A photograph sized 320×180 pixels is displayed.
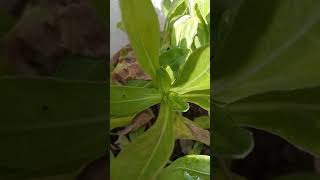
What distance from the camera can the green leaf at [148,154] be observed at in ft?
1.04

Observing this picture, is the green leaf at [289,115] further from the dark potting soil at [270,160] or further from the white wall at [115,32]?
the white wall at [115,32]

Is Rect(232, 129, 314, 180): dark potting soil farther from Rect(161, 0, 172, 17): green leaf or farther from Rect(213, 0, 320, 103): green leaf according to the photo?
Rect(161, 0, 172, 17): green leaf

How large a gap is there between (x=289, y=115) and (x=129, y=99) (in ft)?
0.36

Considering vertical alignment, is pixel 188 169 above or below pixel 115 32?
below

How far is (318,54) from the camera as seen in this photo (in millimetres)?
287

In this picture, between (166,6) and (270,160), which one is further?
(166,6)

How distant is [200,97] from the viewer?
33 cm

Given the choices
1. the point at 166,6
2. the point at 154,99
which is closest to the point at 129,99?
the point at 154,99

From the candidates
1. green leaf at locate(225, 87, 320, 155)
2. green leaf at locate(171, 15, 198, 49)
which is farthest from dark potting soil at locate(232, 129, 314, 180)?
green leaf at locate(171, 15, 198, 49)

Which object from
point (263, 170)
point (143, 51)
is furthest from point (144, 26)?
point (263, 170)
